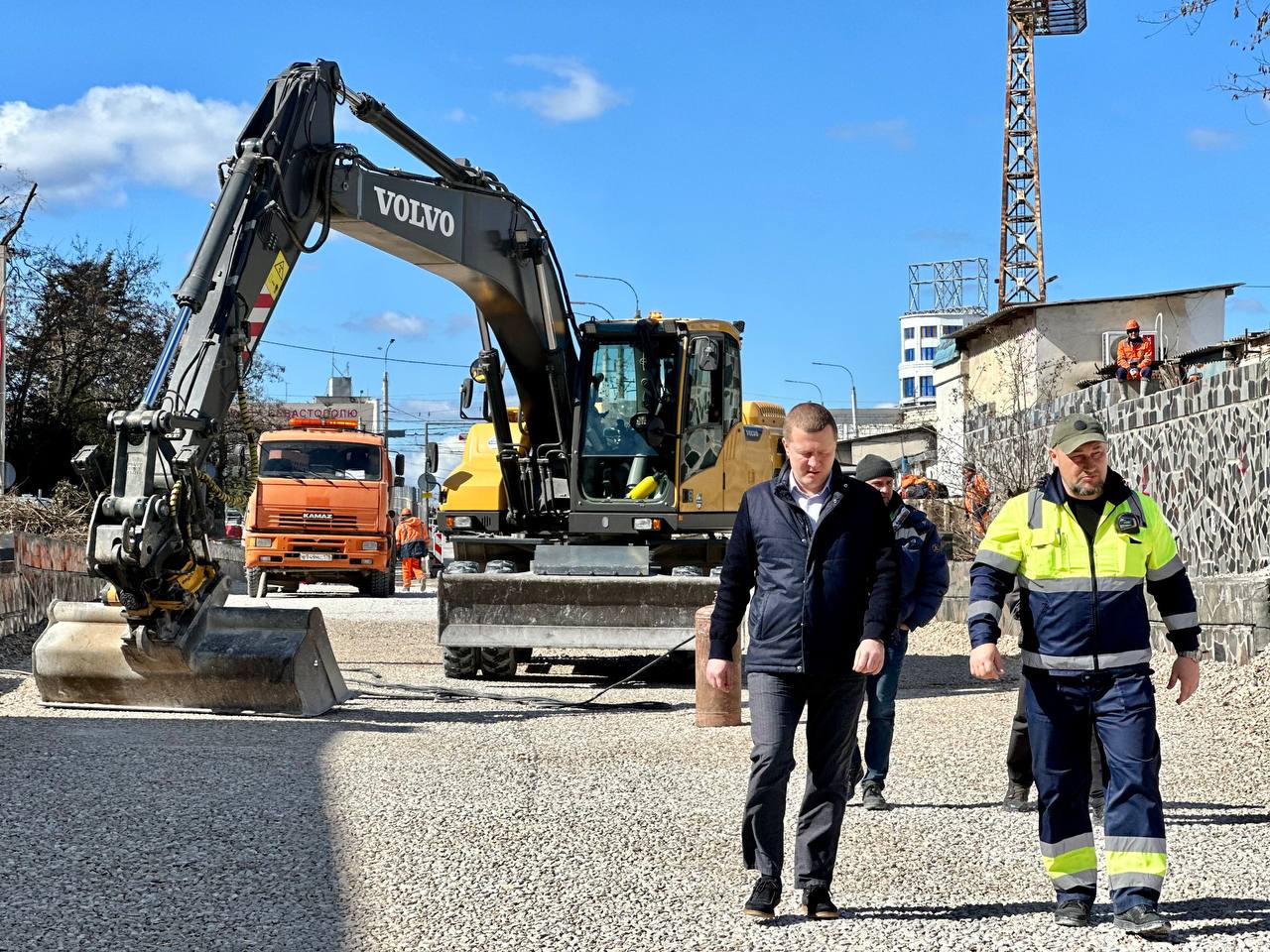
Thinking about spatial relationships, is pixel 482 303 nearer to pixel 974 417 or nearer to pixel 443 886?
pixel 443 886

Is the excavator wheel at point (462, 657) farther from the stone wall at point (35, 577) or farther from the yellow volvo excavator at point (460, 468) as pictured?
the stone wall at point (35, 577)

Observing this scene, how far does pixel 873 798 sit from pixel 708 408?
7.24 meters

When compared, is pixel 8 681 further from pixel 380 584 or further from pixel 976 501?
pixel 380 584

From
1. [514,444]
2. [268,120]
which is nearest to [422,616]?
[514,444]

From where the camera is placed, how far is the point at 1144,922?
18.2ft

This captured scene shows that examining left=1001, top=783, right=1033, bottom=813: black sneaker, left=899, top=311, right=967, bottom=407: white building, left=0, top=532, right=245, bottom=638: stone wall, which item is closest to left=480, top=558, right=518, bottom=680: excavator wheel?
left=0, top=532, right=245, bottom=638: stone wall

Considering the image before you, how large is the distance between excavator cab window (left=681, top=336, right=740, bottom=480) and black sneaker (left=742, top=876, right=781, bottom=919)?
A: 9227mm

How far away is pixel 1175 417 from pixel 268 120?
32.4 feet

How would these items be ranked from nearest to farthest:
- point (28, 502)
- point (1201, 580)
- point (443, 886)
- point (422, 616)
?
point (443, 886), point (1201, 580), point (28, 502), point (422, 616)

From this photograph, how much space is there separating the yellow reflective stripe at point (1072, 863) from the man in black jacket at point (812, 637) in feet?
2.51

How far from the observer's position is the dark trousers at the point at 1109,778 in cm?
570

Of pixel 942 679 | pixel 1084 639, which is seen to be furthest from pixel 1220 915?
pixel 942 679

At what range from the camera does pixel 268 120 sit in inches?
499

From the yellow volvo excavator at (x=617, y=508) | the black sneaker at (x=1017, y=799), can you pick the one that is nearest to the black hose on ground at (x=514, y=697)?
the yellow volvo excavator at (x=617, y=508)
